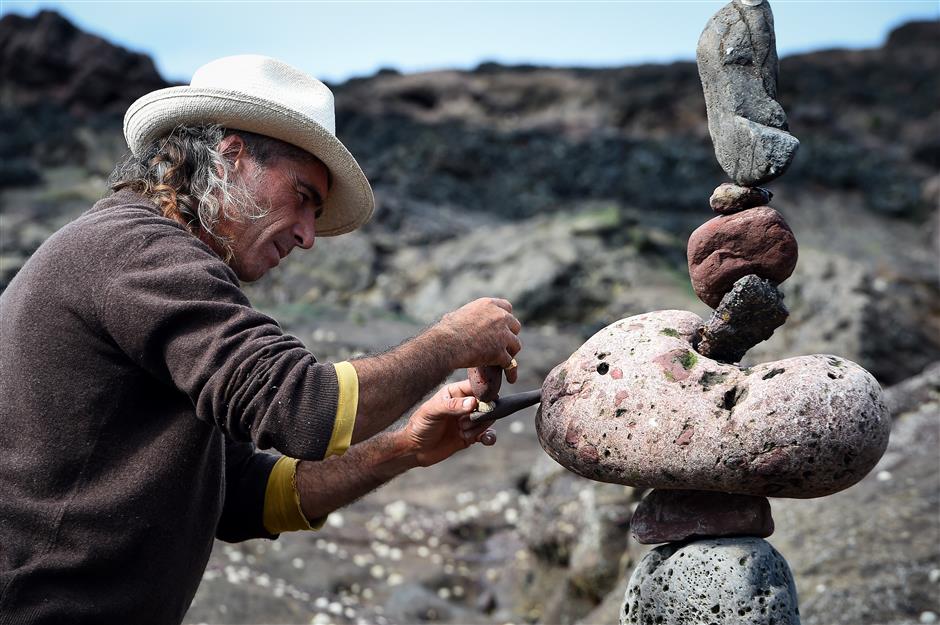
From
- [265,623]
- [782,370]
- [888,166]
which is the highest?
[782,370]

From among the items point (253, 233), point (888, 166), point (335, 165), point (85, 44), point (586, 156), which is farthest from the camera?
point (85, 44)

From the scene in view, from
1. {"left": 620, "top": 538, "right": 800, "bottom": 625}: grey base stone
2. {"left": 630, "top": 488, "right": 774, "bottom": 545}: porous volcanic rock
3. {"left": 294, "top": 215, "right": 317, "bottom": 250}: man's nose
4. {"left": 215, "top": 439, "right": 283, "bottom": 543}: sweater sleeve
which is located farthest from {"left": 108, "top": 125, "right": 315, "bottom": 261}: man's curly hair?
{"left": 620, "top": 538, "right": 800, "bottom": 625}: grey base stone

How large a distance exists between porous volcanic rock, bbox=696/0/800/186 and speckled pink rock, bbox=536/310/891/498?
66cm

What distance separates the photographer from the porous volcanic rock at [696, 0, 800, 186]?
3.60m

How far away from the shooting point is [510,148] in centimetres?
2719

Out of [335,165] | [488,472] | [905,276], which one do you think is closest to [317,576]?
[488,472]

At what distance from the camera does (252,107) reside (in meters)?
3.79

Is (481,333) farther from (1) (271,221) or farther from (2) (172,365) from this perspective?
(2) (172,365)

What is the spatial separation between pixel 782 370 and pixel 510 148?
24101mm

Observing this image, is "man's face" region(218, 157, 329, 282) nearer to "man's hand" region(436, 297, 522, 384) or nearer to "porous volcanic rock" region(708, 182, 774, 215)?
"man's hand" region(436, 297, 522, 384)

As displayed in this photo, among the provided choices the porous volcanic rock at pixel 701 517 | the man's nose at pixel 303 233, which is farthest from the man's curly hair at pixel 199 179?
the porous volcanic rock at pixel 701 517

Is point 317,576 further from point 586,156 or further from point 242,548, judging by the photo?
point 586,156

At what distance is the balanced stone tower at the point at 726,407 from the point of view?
3410 millimetres

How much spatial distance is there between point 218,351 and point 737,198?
6.23ft
